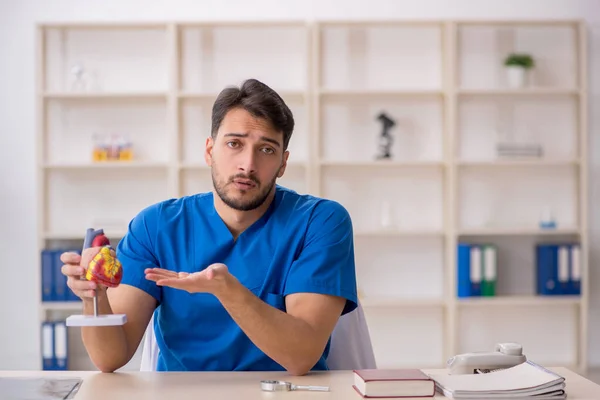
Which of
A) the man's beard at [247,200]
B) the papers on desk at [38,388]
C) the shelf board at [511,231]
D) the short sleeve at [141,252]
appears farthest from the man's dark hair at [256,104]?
the shelf board at [511,231]

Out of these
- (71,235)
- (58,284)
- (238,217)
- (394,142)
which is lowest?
(58,284)

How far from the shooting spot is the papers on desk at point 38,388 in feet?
5.23

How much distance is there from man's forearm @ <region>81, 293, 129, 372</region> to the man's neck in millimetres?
386

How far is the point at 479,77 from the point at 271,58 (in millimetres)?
1215

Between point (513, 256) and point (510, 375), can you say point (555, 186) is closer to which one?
point (513, 256)

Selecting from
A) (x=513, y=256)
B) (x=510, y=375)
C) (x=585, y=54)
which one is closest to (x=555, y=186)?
(x=513, y=256)

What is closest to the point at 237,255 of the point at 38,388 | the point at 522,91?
the point at 38,388

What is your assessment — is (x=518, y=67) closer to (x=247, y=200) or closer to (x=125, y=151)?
(x=125, y=151)

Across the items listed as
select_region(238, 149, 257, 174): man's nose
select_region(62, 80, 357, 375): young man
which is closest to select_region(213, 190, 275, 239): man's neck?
select_region(62, 80, 357, 375): young man

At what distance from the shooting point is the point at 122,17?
15.4 feet

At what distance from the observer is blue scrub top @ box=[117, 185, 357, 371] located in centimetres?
195

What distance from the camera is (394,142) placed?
475 cm

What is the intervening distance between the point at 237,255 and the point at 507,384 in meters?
0.73

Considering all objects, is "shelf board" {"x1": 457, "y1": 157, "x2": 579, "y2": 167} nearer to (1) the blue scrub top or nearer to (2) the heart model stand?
(1) the blue scrub top
